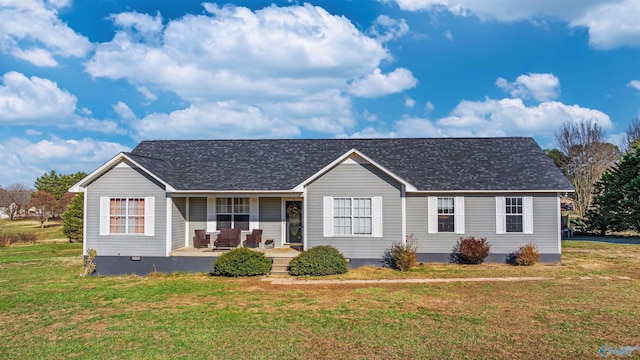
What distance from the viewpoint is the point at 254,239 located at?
59.5 feet

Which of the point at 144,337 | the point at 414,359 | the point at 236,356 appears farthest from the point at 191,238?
the point at 414,359

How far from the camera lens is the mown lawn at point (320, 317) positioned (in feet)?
26.5

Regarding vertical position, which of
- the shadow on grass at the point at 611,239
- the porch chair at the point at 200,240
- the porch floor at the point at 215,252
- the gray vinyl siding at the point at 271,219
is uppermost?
the gray vinyl siding at the point at 271,219

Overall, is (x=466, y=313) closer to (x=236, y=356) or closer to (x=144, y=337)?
(x=236, y=356)

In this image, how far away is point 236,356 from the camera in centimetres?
770

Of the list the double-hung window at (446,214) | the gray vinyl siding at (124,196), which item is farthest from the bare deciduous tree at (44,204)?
the double-hung window at (446,214)

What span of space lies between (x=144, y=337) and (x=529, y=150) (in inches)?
726

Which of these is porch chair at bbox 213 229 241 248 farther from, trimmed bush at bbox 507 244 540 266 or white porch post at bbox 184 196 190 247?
trimmed bush at bbox 507 244 540 266

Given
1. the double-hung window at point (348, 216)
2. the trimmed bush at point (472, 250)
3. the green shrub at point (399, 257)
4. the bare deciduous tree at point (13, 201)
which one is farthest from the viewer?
the bare deciduous tree at point (13, 201)

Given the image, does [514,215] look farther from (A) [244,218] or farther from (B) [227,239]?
(B) [227,239]

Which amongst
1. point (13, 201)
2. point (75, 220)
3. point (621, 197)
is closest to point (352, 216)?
point (621, 197)

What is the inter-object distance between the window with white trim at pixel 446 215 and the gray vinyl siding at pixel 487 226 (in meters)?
0.25

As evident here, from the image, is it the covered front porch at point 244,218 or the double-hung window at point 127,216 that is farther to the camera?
the covered front porch at point 244,218

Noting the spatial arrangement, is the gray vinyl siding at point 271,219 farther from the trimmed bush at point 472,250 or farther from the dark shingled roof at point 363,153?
the trimmed bush at point 472,250
